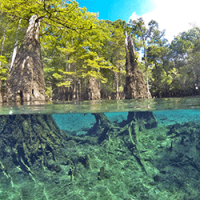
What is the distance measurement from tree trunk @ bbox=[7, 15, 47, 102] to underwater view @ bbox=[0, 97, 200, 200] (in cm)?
122

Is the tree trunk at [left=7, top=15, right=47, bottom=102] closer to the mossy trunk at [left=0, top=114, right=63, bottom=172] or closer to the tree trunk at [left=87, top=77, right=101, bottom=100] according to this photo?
the mossy trunk at [left=0, top=114, right=63, bottom=172]

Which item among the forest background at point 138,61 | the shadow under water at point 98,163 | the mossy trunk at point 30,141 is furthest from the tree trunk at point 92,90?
the mossy trunk at point 30,141

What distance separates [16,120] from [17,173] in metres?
3.01

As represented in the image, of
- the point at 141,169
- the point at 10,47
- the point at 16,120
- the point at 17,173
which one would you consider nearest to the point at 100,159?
the point at 141,169

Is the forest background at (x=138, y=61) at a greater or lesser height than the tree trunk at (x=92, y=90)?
greater

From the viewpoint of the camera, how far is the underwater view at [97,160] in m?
5.88

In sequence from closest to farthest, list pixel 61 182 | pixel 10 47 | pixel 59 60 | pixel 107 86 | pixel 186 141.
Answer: pixel 61 182, pixel 186 141, pixel 10 47, pixel 59 60, pixel 107 86

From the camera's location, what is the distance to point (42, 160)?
287 inches

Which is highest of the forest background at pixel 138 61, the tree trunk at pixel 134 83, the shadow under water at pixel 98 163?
the forest background at pixel 138 61

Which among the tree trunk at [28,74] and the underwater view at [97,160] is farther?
the tree trunk at [28,74]

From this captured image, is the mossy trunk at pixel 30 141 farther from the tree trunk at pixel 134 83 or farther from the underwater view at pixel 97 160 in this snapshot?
the tree trunk at pixel 134 83

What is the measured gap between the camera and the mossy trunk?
7444 millimetres

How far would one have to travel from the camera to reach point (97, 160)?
753 centimetres

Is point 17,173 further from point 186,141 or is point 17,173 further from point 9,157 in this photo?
point 186,141
